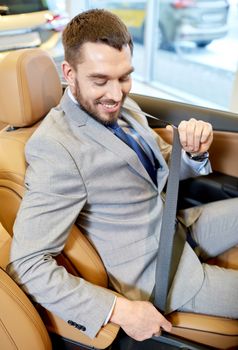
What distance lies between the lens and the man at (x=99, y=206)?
792 millimetres

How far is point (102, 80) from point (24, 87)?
0.22 meters

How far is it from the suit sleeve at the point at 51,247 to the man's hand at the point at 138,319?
1.1 inches

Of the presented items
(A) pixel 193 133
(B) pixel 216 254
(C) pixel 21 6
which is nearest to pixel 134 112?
(A) pixel 193 133

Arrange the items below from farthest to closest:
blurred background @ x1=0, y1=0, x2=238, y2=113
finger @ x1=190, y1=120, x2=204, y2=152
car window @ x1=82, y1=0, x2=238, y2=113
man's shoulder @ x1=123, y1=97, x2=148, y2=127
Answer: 1. car window @ x1=82, y1=0, x2=238, y2=113
2. blurred background @ x1=0, y1=0, x2=238, y2=113
3. man's shoulder @ x1=123, y1=97, x2=148, y2=127
4. finger @ x1=190, y1=120, x2=204, y2=152

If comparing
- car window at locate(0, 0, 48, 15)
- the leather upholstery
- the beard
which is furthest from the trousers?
car window at locate(0, 0, 48, 15)

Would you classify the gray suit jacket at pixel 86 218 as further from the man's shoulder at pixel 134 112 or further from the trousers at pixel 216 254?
the man's shoulder at pixel 134 112

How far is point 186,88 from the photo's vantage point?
3396 millimetres

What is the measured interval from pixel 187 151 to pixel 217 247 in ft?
1.14

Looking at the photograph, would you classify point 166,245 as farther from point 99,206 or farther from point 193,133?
point 193,133

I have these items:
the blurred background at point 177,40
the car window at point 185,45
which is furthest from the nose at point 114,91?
the car window at point 185,45

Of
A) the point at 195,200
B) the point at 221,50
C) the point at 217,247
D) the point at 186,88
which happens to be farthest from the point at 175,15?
the point at 217,247

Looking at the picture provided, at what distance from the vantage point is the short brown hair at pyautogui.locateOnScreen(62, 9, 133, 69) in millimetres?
859

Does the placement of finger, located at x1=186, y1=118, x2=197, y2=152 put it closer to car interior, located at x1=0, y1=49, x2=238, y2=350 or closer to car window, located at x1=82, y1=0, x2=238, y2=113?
car interior, located at x1=0, y1=49, x2=238, y2=350

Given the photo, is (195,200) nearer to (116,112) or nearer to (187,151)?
(187,151)
